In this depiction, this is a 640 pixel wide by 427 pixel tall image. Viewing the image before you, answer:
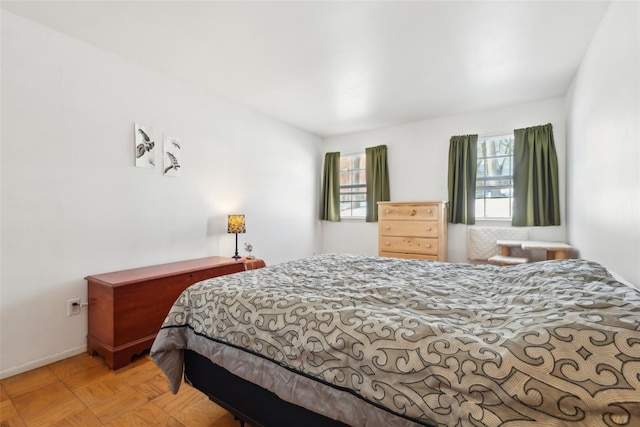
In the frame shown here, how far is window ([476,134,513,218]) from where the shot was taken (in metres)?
3.92

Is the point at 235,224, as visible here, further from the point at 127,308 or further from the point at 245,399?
the point at 245,399

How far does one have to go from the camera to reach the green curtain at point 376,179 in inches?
188

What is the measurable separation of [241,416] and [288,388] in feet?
1.42

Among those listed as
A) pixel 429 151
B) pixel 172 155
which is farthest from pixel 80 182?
pixel 429 151

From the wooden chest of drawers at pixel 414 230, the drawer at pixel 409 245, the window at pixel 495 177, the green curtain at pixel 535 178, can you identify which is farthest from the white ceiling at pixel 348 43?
the drawer at pixel 409 245

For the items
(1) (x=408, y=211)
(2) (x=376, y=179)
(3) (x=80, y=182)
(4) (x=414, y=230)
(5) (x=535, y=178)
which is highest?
(2) (x=376, y=179)

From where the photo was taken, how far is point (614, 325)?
798 millimetres

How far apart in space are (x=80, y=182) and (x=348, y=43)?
2.51 meters

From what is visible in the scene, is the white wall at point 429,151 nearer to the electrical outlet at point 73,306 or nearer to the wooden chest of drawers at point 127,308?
the wooden chest of drawers at point 127,308

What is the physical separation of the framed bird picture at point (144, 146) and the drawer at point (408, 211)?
9.73 ft

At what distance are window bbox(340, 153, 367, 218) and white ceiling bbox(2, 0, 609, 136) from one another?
5.50ft

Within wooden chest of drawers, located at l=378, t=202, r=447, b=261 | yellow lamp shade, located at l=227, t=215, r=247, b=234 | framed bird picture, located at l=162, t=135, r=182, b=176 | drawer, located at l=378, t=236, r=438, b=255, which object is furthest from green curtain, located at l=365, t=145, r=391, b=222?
framed bird picture, located at l=162, t=135, r=182, b=176

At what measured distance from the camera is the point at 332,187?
207 inches

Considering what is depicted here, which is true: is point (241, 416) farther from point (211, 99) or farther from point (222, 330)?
point (211, 99)
